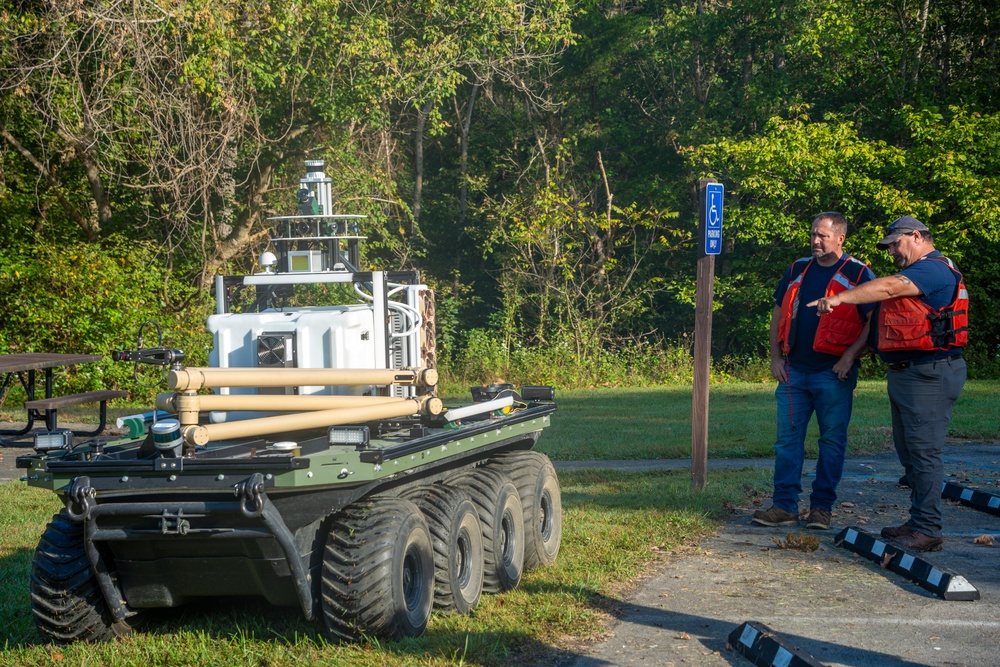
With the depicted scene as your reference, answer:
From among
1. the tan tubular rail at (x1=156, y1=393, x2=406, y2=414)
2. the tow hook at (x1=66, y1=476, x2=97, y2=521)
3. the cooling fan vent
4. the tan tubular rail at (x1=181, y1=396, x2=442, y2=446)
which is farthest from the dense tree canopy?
the tow hook at (x1=66, y1=476, x2=97, y2=521)

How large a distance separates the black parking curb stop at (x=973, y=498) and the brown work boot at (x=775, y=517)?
125 centimetres

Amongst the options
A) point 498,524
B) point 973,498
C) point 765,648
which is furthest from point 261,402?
point 973,498

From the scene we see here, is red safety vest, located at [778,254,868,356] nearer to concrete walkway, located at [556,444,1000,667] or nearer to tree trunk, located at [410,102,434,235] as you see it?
concrete walkway, located at [556,444,1000,667]

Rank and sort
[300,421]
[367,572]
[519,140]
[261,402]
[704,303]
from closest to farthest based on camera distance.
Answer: [367,572] < [300,421] < [261,402] < [704,303] < [519,140]

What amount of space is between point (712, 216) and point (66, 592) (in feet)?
19.8

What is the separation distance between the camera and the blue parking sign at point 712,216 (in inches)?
372

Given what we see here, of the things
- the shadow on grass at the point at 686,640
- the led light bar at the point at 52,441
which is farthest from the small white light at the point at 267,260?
the shadow on grass at the point at 686,640

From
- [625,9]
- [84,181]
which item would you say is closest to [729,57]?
[625,9]

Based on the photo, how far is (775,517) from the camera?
8.32 meters

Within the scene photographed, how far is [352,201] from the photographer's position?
74.8 feet

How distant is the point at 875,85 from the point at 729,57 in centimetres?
498

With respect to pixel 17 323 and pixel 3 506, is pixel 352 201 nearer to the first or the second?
pixel 17 323

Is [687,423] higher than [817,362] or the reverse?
the reverse

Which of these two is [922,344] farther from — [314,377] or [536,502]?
[314,377]
